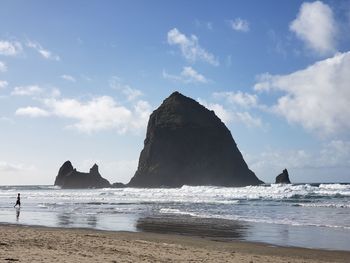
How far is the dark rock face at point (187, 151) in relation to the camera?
12200cm

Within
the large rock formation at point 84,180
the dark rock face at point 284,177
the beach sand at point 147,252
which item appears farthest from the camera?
the large rock formation at point 84,180

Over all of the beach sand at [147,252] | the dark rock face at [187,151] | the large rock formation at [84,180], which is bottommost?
the beach sand at [147,252]

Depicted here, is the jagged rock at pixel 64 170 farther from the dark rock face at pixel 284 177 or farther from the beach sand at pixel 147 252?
the beach sand at pixel 147 252

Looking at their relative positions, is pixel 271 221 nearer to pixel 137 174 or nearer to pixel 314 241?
pixel 314 241

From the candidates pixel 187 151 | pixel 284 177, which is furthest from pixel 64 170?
pixel 284 177

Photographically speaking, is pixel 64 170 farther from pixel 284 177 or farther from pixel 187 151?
pixel 284 177

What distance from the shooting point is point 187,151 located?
419 ft

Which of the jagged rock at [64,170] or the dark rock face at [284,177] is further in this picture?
the jagged rock at [64,170]

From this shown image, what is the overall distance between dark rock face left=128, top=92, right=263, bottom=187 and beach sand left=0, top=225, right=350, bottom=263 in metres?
102

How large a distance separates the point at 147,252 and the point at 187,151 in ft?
378

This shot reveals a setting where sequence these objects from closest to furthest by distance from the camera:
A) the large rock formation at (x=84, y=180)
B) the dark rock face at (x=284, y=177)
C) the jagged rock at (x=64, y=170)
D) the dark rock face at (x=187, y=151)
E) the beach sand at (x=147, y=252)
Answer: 1. the beach sand at (x=147, y=252)
2. the dark rock face at (x=284, y=177)
3. the dark rock face at (x=187, y=151)
4. the large rock formation at (x=84, y=180)
5. the jagged rock at (x=64, y=170)

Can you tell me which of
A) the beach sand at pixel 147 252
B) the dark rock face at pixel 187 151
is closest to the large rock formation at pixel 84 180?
the dark rock face at pixel 187 151

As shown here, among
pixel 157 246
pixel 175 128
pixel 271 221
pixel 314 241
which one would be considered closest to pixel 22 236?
pixel 157 246

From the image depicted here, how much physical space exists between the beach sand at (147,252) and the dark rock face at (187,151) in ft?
335
